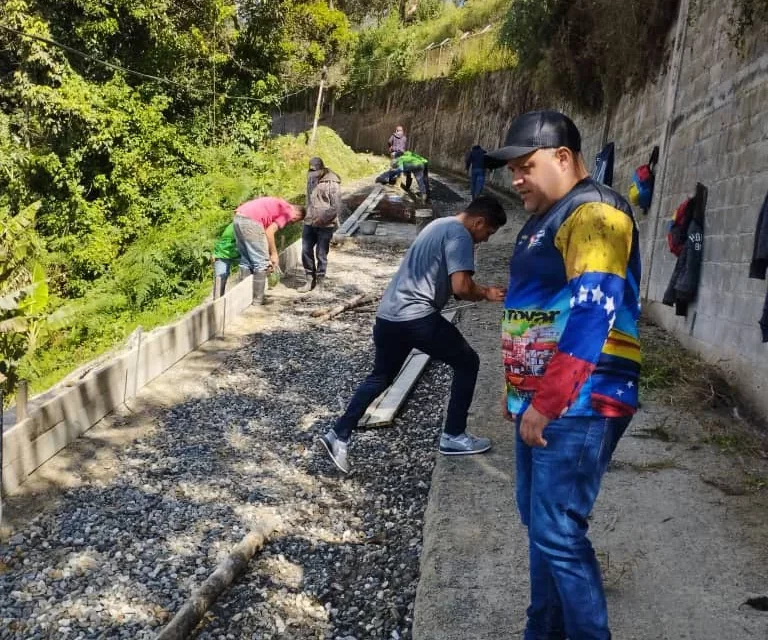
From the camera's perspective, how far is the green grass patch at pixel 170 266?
10570 mm

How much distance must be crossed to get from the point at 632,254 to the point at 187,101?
19688 mm

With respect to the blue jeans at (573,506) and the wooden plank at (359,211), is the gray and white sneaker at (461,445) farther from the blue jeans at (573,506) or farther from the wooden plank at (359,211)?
the wooden plank at (359,211)

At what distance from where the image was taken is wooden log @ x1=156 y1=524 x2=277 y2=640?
2912mm

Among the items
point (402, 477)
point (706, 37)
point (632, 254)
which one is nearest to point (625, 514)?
point (402, 477)

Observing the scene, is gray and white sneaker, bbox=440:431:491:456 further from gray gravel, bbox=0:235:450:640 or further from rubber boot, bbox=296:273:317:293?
rubber boot, bbox=296:273:317:293

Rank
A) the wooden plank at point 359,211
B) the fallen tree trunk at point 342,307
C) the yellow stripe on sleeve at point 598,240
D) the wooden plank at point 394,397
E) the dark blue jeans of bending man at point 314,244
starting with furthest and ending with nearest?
the wooden plank at point 359,211 < the dark blue jeans of bending man at point 314,244 < the fallen tree trunk at point 342,307 < the wooden plank at point 394,397 < the yellow stripe on sleeve at point 598,240

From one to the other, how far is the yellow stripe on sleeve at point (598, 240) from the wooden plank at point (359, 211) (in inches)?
482

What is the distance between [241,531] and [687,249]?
4.67 metres

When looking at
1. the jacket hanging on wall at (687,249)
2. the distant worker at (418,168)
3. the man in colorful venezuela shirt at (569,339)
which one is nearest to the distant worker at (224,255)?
the jacket hanging on wall at (687,249)

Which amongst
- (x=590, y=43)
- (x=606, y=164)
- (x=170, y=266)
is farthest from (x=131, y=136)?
(x=606, y=164)

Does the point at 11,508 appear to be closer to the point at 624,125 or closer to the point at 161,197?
the point at 624,125

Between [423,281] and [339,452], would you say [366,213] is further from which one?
[423,281]

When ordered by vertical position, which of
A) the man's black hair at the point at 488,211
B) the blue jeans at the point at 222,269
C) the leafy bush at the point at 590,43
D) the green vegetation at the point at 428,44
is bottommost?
the blue jeans at the point at 222,269

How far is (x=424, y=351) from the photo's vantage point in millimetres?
4344
